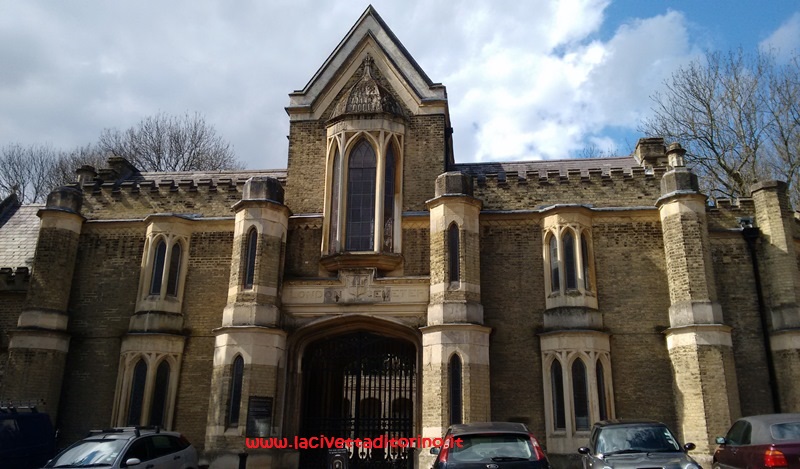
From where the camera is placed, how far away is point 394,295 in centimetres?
1677

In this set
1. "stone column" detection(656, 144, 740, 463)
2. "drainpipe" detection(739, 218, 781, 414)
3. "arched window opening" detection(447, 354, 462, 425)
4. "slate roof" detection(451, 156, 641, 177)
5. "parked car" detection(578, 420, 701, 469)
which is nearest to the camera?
"parked car" detection(578, 420, 701, 469)

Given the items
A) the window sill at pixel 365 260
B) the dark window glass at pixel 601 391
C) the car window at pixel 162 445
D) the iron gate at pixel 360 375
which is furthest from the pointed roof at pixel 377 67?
the car window at pixel 162 445

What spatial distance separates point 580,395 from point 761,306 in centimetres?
533

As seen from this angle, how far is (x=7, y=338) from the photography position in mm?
18750

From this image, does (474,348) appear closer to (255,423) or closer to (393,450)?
(393,450)

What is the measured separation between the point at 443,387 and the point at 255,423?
4.52 meters

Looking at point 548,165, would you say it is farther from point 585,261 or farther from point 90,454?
point 90,454

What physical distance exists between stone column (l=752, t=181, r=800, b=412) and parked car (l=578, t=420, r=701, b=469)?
684 cm

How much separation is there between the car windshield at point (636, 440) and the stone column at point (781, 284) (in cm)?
686

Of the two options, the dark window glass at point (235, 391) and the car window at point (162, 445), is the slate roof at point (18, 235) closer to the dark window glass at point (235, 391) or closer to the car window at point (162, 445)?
the dark window glass at point (235, 391)

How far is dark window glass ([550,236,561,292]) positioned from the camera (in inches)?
658

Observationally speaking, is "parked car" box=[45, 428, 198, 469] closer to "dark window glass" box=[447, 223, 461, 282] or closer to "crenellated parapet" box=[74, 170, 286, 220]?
"dark window glass" box=[447, 223, 461, 282]

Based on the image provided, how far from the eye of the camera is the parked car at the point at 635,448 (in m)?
9.62

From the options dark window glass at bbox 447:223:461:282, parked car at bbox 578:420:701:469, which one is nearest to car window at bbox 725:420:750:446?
parked car at bbox 578:420:701:469
